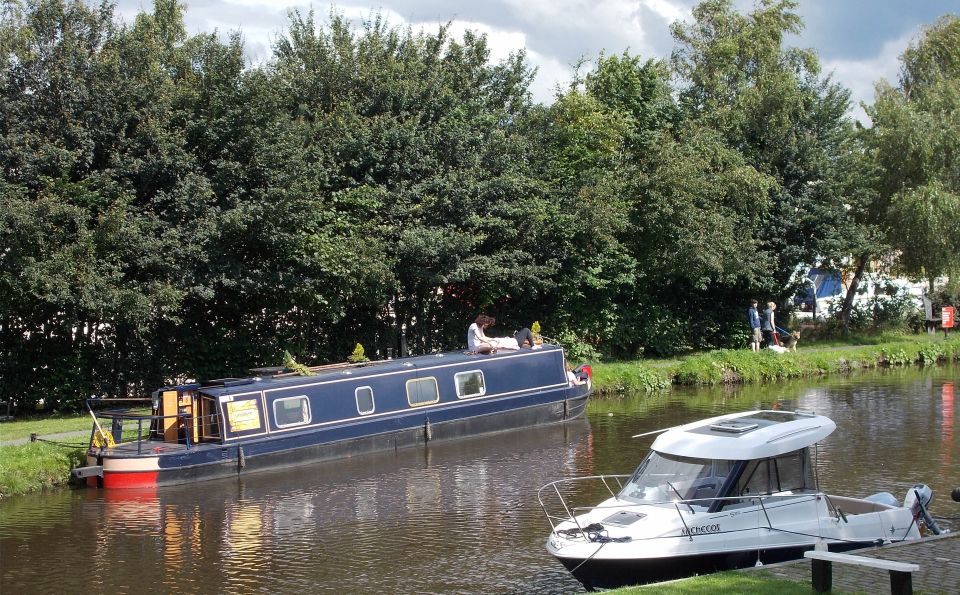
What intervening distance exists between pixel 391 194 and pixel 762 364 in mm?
14259

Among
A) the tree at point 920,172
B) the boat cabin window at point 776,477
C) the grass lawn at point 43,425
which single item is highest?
the tree at point 920,172

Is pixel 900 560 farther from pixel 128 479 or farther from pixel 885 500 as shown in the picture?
pixel 128 479

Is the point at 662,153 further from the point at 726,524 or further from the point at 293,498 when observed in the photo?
the point at 726,524

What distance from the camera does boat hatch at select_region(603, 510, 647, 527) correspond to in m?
12.2

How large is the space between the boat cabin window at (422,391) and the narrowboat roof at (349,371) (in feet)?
1.20

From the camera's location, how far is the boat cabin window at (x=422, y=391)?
2281 cm

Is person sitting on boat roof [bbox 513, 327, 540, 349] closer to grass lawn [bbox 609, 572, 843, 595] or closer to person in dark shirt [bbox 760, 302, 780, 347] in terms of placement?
person in dark shirt [bbox 760, 302, 780, 347]

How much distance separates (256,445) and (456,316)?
45.0 feet

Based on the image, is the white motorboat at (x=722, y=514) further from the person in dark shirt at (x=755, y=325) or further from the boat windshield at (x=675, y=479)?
the person in dark shirt at (x=755, y=325)

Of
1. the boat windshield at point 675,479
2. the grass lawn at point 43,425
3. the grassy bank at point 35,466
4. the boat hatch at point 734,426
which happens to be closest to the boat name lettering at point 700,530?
the boat windshield at point 675,479

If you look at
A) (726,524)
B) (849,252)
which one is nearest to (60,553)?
(726,524)

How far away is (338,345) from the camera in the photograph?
102ft

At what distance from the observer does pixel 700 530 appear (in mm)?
11914

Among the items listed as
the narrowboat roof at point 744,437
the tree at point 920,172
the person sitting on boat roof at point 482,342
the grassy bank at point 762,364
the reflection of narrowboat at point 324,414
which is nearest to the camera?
the narrowboat roof at point 744,437
